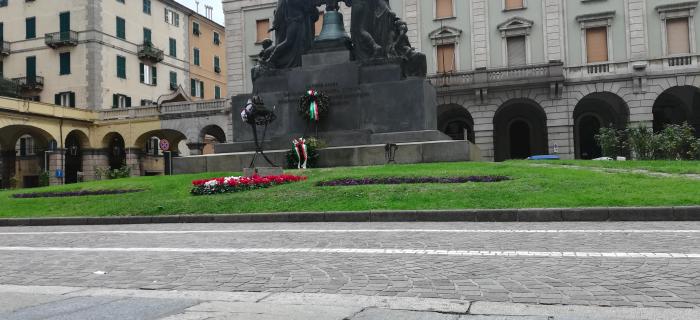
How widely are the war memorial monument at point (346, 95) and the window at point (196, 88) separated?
117 feet

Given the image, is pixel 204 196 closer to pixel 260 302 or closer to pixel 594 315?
pixel 260 302

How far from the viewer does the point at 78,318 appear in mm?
4266

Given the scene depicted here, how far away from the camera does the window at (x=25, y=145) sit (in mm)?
47884

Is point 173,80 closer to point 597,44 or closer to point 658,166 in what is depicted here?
point 597,44

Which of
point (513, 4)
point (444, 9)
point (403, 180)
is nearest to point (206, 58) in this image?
point (444, 9)

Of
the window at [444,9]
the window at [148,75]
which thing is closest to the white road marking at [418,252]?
the window at [444,9]

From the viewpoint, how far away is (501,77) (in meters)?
38.4

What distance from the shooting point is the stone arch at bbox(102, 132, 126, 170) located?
4712 cm

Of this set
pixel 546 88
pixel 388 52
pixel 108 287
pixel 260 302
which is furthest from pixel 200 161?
pixel 546 88

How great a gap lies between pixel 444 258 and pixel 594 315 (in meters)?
2.76

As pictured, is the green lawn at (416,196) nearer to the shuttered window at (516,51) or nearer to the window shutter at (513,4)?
the shuttered window at (516,51)

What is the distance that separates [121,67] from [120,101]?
2817 millimetres

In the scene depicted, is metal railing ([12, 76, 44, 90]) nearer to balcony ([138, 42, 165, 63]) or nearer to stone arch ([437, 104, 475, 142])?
balcony ([138, 42, 165, 63])

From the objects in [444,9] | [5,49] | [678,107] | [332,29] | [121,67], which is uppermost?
[444,9]
